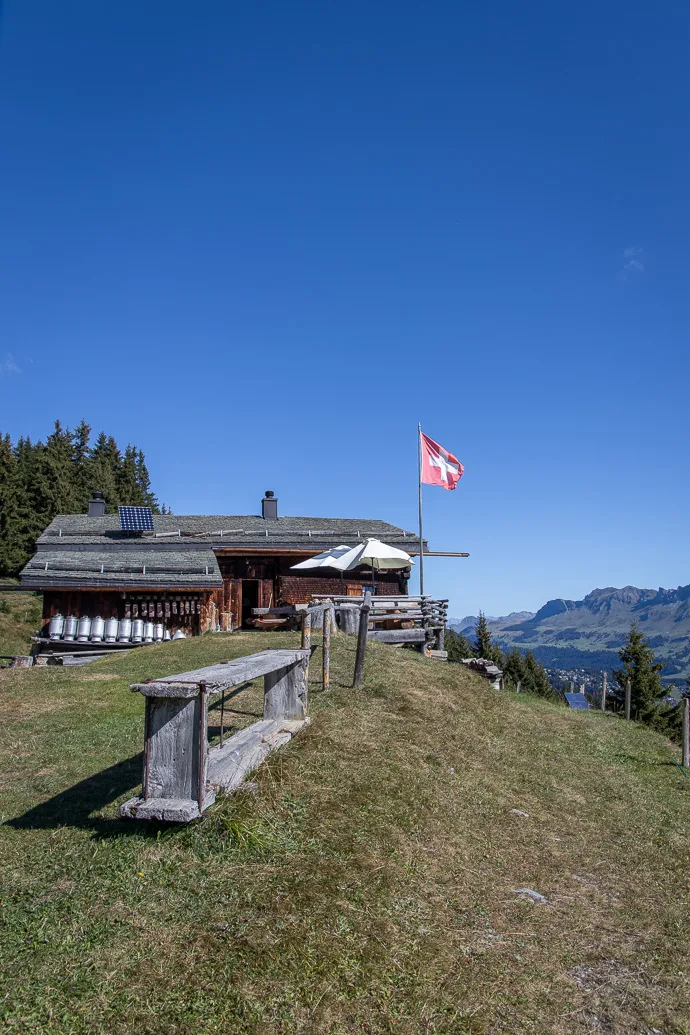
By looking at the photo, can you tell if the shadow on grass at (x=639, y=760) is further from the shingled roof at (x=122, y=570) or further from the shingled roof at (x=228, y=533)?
the shingled roof at (x=228, y=533)

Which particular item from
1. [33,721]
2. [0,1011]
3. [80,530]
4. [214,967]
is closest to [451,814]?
[214,967]

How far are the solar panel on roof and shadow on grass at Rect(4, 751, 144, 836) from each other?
21158 mm

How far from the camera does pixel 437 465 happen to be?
23391mm

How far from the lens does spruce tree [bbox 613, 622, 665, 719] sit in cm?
4725

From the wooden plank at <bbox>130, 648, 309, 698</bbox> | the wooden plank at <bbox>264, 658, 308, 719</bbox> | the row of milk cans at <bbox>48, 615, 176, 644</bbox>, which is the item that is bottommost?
the row of milk cans at <bbox>48, 615, 176, 644</bbox>

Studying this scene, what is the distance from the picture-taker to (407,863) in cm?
597

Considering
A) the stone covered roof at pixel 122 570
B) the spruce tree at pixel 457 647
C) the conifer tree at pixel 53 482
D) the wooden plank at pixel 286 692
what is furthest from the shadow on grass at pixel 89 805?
the spruce tree at pixel 457 647

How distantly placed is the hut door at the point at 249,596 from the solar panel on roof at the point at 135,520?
15.0 ft

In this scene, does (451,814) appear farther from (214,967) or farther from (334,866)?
(214,967)

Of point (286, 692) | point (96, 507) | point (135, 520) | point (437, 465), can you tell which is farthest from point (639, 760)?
point (96, 507)

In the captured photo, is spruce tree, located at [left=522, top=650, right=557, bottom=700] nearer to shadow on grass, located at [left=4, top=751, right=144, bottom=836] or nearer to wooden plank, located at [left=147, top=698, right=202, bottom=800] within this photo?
shadow on grass, located at [left=4, top=751, right=144, bottom=836]

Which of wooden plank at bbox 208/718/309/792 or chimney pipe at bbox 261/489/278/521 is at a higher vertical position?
chimney pipe at bbox 261/489/278/521

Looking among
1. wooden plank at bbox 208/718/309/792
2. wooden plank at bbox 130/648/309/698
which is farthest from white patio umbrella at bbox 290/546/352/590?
wooden plank at bbox 130/648/309/698

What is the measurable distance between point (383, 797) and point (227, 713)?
364 cm
